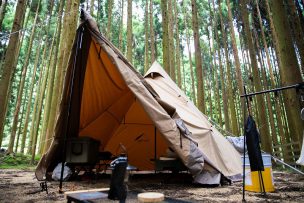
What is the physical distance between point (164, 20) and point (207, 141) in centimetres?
493

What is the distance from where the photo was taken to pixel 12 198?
9.94 ft

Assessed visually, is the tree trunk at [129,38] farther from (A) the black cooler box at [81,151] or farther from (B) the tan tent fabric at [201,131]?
(A) the black cooler box at [81,151]

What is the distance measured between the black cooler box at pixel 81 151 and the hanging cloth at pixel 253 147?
2.89m

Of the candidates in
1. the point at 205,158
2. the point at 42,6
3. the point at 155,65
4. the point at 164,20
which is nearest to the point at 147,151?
the point at 155,65

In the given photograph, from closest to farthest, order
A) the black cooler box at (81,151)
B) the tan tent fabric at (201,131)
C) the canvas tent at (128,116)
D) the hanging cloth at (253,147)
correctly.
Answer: the hanging cloth at (253,147) → the canvas tent at (128,116) → the tan tent fabric at (201,131) → the black cooler box at (81,151)

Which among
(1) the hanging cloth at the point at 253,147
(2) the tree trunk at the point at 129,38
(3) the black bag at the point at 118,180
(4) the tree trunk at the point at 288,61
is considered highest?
(2) the tree trunk at the point at 129,38

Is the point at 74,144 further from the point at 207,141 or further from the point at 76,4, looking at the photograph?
the point at 76,4

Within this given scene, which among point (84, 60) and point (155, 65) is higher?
point (155, 65)

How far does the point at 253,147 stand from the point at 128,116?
164 inches

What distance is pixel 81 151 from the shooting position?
4.70m

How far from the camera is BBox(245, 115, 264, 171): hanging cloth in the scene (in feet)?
10.5

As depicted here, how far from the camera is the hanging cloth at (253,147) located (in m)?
3.19

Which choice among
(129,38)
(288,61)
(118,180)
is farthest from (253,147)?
(129,38)

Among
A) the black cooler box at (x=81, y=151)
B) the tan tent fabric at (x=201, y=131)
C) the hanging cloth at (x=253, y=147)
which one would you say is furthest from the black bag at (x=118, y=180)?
the black cooler box at (x=81, y=151)
